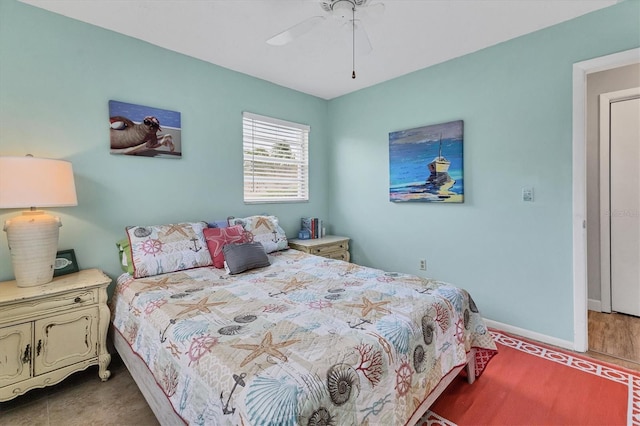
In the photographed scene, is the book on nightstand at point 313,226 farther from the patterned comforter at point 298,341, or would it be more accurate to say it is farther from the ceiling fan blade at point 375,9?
the ceiling fan blade at point 375,9

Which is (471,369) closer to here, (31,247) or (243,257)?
(243,257)

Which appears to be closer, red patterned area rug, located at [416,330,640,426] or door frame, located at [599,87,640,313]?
red patterned area rug, located at [416,330,640,426]

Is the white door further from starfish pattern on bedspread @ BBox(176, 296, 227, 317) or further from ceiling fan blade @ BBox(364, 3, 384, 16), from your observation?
starfish pattern on bedspread @ BBox(176, 296, 227, 317)

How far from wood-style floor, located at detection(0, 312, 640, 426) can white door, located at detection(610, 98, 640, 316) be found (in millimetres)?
760

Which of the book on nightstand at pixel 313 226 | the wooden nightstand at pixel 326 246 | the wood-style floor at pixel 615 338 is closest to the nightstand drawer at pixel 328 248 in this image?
the wooden nightstand at pixel 326 246

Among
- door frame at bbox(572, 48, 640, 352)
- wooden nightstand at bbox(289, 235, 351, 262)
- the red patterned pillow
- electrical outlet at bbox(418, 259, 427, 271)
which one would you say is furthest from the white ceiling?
electrical outlet at bbox(418, 259, 427, 271)

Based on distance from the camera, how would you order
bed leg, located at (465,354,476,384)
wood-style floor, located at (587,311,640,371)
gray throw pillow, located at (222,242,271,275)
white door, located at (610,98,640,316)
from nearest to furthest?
bed leg, located at (465,354,476,384)
wood-style floor, located at (587,311,640,371)
gray throw pillow, located at (222,242,271,275)
white door, located at (610,98,640,316)

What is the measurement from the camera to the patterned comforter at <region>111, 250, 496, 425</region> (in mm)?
1021

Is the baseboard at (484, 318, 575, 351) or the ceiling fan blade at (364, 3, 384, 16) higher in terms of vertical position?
the ceiling fan blade at (364, 3, 384, 16)

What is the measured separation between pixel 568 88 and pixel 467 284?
1.87 meters

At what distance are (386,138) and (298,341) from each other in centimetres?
283

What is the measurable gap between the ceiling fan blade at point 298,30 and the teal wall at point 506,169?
1.75 meters

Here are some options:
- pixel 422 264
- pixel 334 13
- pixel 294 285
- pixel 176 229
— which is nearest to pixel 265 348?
pixel 294 285

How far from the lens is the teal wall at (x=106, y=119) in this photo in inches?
81.4
